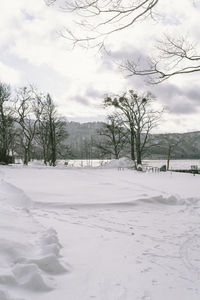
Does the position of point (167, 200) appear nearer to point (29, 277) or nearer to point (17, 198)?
point (17, 198)

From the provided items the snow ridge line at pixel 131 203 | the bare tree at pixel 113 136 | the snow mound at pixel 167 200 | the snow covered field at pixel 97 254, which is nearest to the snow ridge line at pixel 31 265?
the snow covered field at pixel 97 254

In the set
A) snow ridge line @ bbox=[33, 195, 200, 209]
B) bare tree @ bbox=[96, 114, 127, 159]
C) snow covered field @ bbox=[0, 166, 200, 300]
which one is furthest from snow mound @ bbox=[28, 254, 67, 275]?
bare tree @ bbox=[96, 114, 127, 159]

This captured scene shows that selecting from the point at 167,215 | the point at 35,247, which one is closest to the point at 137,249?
the point at 35,247

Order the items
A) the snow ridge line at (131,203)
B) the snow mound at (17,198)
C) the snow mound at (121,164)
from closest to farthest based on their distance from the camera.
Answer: the snow mound at (17,198) → the snow ridge line at (131,203) → the snow mound at (121,164)

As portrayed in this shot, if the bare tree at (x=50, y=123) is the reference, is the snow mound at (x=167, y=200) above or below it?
below

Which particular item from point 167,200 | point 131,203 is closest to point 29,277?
point 131,203

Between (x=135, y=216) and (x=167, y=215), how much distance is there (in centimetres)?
104

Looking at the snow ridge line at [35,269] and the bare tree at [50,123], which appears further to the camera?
the bare tree at [50,123]

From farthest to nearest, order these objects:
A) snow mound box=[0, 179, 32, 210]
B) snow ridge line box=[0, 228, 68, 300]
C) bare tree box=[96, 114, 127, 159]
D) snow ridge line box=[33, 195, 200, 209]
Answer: bare tree box=[96, 114, 127, 159], snow ridge line box=[33, 195, 200, 209], snow mound box=[0, 179, 32, 210], snow ridge line box=[0, 228, 68, 300]

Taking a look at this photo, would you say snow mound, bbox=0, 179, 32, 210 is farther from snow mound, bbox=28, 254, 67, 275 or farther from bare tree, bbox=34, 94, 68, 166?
bare tree, bbox=34, 94, 68, 166

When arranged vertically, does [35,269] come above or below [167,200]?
above

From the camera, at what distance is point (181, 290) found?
9.90 ft

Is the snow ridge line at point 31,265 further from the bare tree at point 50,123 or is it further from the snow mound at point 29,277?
the bare tree at point 50,123

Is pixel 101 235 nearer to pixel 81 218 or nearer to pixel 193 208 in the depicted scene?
pixel 81 218
